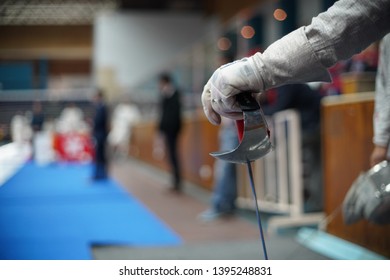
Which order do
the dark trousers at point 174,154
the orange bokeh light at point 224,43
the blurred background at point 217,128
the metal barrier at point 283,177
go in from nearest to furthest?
the blurred background at point 217,128, the orange bokeh light at point 224,43, the metal barrier at point 283,177, the dark trousers at point 174,154

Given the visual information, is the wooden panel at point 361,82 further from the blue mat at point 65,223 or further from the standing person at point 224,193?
the standing person at point 224,193

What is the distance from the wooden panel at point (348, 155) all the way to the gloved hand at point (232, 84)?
165cm

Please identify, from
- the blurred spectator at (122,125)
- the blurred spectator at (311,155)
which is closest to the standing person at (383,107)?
the blurred spectator at (311,155)

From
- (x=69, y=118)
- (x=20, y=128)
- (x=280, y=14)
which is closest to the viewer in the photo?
(x=20, y=128)

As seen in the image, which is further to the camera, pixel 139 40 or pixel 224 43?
pixel 139 40

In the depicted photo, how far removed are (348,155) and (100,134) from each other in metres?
5.30

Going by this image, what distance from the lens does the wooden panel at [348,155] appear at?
2895 mm

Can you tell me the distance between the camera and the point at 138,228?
4055 millimetres

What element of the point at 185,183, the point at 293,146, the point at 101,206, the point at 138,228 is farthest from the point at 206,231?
the point at 185,183

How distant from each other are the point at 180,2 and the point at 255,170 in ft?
43.0

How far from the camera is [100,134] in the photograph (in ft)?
26.4

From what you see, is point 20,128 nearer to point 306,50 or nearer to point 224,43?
point 306,50

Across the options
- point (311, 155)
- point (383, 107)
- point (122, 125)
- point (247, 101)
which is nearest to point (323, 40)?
point (247, 101)
